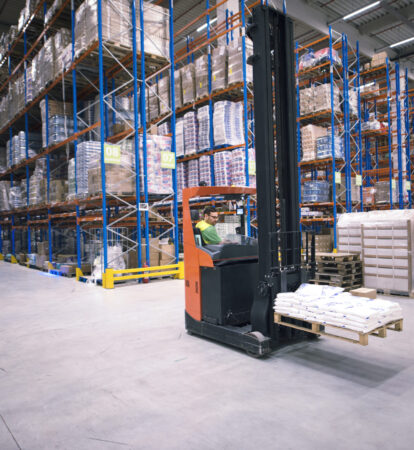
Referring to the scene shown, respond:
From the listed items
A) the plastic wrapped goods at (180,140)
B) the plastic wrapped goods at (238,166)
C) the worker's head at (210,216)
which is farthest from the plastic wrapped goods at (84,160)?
the worker's head at (210,216)

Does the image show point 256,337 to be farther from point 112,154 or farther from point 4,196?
point 4,196

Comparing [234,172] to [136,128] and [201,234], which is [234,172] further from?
[201,234]

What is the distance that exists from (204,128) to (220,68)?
154 centimetres

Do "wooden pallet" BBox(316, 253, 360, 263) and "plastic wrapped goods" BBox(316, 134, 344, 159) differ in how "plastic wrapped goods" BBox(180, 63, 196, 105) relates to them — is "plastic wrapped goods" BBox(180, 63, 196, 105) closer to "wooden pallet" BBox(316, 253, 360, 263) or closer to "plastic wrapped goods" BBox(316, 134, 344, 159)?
"plastic wrapped goods" BBox(316, 134, 344, 159)

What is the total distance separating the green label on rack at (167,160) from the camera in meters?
8.30

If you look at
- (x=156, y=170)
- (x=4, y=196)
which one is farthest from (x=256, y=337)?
→ (x=4, y=196)

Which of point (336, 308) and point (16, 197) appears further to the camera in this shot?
point (16, 197)

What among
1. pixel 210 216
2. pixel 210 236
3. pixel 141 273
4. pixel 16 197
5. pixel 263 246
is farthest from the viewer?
pixel 16 197

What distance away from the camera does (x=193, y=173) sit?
11.0 metres

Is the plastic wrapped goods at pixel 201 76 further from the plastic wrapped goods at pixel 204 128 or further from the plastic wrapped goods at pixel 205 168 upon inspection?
the plastic wrapped goods at pixel 205 168

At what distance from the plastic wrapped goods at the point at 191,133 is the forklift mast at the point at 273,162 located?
6.92m

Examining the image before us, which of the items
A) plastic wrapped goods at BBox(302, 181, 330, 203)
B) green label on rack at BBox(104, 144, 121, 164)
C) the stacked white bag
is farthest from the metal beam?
the stacked white bag

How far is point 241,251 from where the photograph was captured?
13.2ft

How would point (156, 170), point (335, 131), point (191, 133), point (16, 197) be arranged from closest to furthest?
1. point (156, 170)
2. point (191, 133)
3. point (335, 131)
4. point (16, 197)
